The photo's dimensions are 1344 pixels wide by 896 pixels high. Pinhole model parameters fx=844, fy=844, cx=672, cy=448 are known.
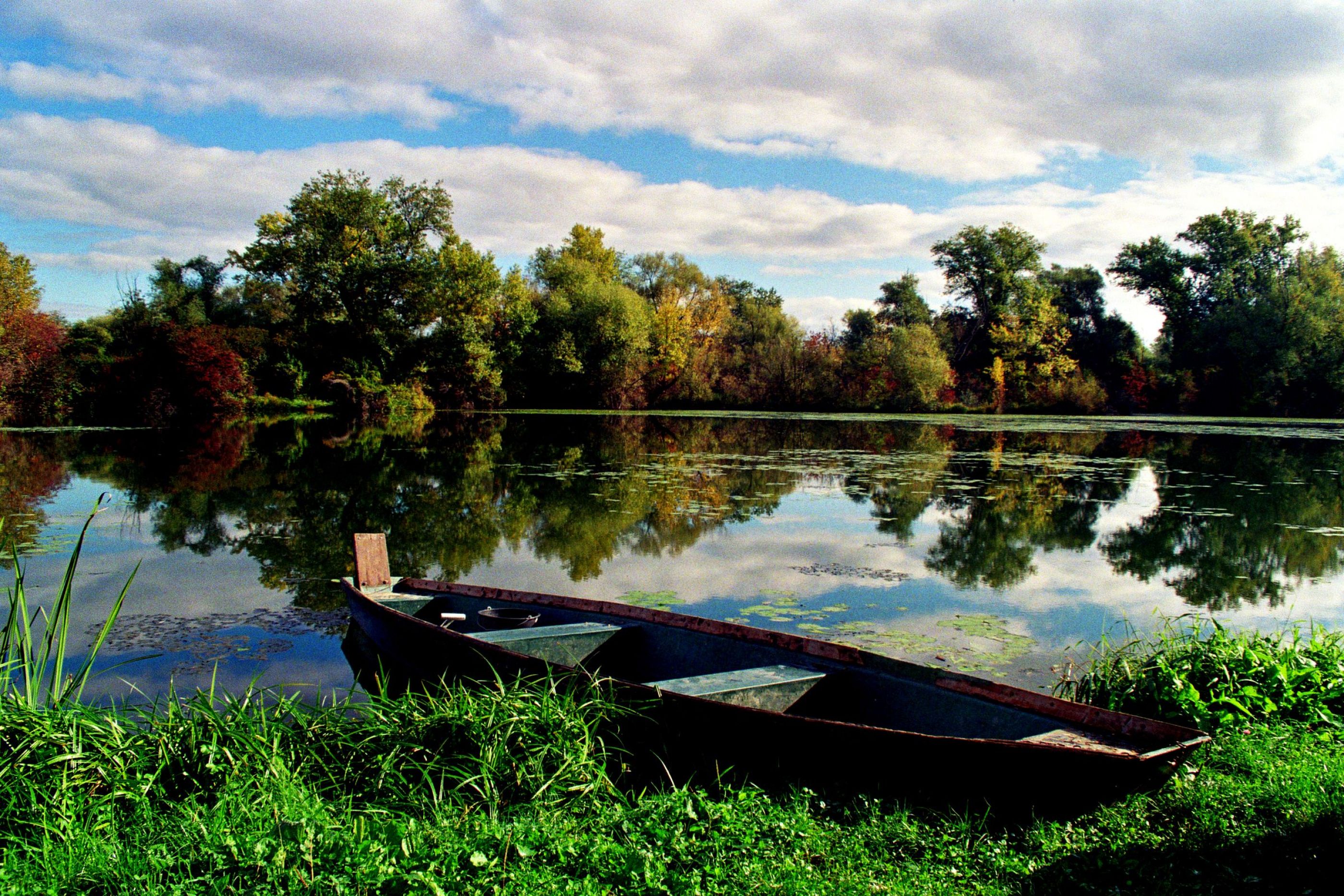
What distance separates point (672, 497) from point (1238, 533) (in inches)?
Result: 312

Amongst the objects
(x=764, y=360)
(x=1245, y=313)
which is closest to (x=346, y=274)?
(x=764, y=360)

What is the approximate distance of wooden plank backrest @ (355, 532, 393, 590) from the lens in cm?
696

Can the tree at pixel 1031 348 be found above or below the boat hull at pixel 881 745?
above

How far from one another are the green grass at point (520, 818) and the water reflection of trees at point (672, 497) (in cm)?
429

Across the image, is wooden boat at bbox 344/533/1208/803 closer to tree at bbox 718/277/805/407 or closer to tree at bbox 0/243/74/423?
tree at bbox 0/243/74/423

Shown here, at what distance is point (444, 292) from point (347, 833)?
41485mm

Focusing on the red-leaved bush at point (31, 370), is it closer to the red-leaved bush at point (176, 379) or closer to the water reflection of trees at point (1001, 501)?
the red-leaved bush at point (176, 379)

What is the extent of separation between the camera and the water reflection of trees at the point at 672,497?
9.62 meters

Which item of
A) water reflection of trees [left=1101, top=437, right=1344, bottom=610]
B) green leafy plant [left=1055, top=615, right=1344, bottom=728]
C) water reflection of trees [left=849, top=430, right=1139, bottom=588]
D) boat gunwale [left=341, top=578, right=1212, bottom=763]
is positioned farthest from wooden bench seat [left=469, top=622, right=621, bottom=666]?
water reflection of trees [left=1101, top=437, right=1344, bottom=610]

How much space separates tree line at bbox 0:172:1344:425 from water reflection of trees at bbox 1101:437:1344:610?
30.6m

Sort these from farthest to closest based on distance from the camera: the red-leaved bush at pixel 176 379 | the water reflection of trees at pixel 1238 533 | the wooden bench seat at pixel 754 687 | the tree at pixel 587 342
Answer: the tree at pixel 587 342 < the red-leaved bush at pixel 176 379 < the water reflection of trees at pixel 1238 533 < the wooden bench seat at pixel 754 687

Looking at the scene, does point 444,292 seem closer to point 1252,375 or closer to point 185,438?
point 185,438

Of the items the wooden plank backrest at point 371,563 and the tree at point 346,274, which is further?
the tree at point 346,274

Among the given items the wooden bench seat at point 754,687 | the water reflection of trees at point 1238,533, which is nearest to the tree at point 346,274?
the water reflection of trees at point 1238,533
